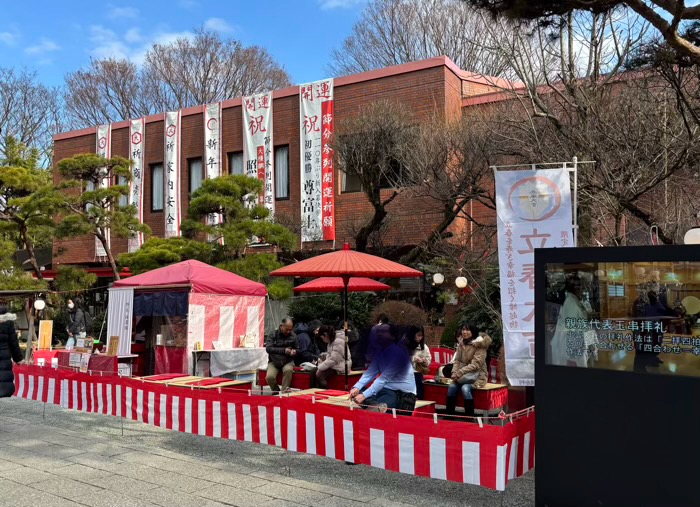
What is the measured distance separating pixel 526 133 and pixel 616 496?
8.48 meters

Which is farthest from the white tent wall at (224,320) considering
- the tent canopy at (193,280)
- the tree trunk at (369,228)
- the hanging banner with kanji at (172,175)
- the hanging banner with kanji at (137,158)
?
the hanging banner with kanji at (137,158)

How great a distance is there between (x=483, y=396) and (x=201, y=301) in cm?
626

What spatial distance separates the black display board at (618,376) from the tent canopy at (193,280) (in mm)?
8623

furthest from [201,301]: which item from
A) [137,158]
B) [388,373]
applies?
[137,158]

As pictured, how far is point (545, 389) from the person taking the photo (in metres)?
4.84

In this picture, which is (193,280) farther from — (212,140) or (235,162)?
(212,140)

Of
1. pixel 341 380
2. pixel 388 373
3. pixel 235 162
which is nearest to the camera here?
pixel 388 373

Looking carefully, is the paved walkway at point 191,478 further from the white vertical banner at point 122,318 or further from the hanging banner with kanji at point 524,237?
the white vertical banner at point 122,318

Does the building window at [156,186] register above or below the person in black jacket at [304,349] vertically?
above

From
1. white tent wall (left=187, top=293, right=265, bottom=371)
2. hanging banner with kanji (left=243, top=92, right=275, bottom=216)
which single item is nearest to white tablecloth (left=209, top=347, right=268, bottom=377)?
white tent wall (left=187, top=293, right=265, bottom=371)

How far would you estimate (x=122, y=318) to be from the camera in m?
11.8

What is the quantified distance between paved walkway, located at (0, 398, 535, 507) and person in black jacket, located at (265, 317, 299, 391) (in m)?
1.94

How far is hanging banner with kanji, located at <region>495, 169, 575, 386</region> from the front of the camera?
6.11 meters

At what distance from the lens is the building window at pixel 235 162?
22278 millimetres
